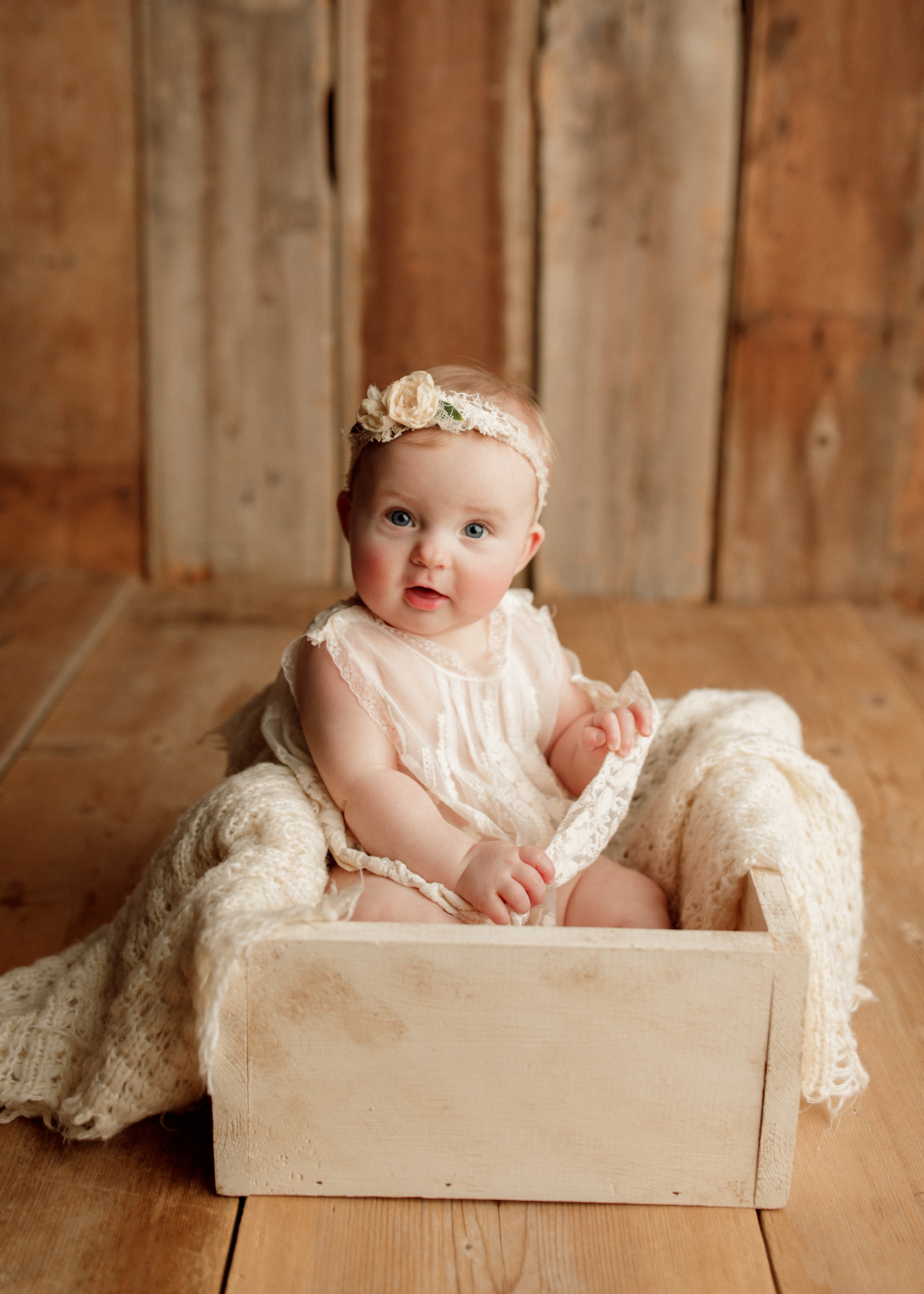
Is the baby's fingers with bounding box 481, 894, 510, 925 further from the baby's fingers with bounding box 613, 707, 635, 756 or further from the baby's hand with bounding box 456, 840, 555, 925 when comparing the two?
the baby's fingers with bounding box 613, 707, 635, 756

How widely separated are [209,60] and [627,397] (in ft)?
2.77

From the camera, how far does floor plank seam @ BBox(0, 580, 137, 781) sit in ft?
5.11

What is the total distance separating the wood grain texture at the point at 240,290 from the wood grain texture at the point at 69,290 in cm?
5

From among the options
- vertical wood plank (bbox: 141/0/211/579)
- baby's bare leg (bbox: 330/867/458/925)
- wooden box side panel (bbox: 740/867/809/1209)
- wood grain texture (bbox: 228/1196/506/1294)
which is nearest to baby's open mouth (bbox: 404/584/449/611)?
baby's bare leg (bbox: 330/867/458/925)

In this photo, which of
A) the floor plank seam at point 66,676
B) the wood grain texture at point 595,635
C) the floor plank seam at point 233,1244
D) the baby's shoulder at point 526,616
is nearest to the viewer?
the floor plank seam at point 233,1244

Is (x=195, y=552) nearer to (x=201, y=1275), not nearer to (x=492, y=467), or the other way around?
(x=492, y=467)

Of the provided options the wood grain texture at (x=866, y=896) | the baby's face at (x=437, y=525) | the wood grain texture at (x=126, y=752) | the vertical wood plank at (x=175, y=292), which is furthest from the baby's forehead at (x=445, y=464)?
the vertical wood plank at (x=175, y=292)

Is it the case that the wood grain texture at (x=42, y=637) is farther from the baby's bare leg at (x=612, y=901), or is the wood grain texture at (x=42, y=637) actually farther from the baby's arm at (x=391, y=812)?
the baby's bare leg at (x=612, y=901)

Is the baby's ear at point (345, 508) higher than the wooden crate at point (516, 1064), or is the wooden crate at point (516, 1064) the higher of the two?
the baby's ear at point (345, 508)

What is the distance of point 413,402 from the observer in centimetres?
98

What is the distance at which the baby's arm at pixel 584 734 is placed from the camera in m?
1.08

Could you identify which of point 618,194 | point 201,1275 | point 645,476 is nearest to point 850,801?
point 201,1275

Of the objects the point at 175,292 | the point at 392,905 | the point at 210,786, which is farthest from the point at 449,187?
the point at 392,905

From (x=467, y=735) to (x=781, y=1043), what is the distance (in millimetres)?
378
